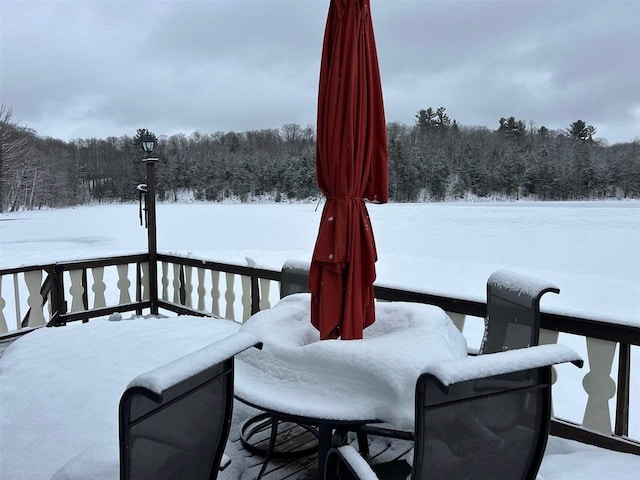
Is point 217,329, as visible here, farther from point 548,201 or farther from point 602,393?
point 548,201

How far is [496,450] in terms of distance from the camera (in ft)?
3.75

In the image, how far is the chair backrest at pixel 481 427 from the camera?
Result: 3.30 feet

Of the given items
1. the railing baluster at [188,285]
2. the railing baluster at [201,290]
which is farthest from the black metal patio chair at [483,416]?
the railing baluster at [188,285]

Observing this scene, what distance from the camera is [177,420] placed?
1.04m

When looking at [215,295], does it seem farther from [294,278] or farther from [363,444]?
[363,444]

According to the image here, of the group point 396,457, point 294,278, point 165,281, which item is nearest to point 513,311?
point 396,457

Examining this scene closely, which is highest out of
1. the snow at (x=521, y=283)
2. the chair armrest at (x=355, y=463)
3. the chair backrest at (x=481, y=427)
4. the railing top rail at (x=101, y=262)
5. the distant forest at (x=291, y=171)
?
the distant forest at (x=291, y=171)

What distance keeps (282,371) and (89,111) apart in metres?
51.5

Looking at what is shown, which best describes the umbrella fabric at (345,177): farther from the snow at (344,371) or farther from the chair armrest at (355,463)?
the chair armrest at (355,463)

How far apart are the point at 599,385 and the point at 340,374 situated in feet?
5.06

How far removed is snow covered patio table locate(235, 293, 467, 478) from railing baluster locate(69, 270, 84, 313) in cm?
356

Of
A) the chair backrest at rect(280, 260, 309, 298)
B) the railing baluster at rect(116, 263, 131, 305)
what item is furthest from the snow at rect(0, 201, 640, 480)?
the chair backrest at rect(280, 260, 309, 298)

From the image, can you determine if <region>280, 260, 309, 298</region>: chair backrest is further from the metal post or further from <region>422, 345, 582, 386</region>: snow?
the metal post

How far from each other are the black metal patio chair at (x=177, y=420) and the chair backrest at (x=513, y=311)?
134 centimetres
